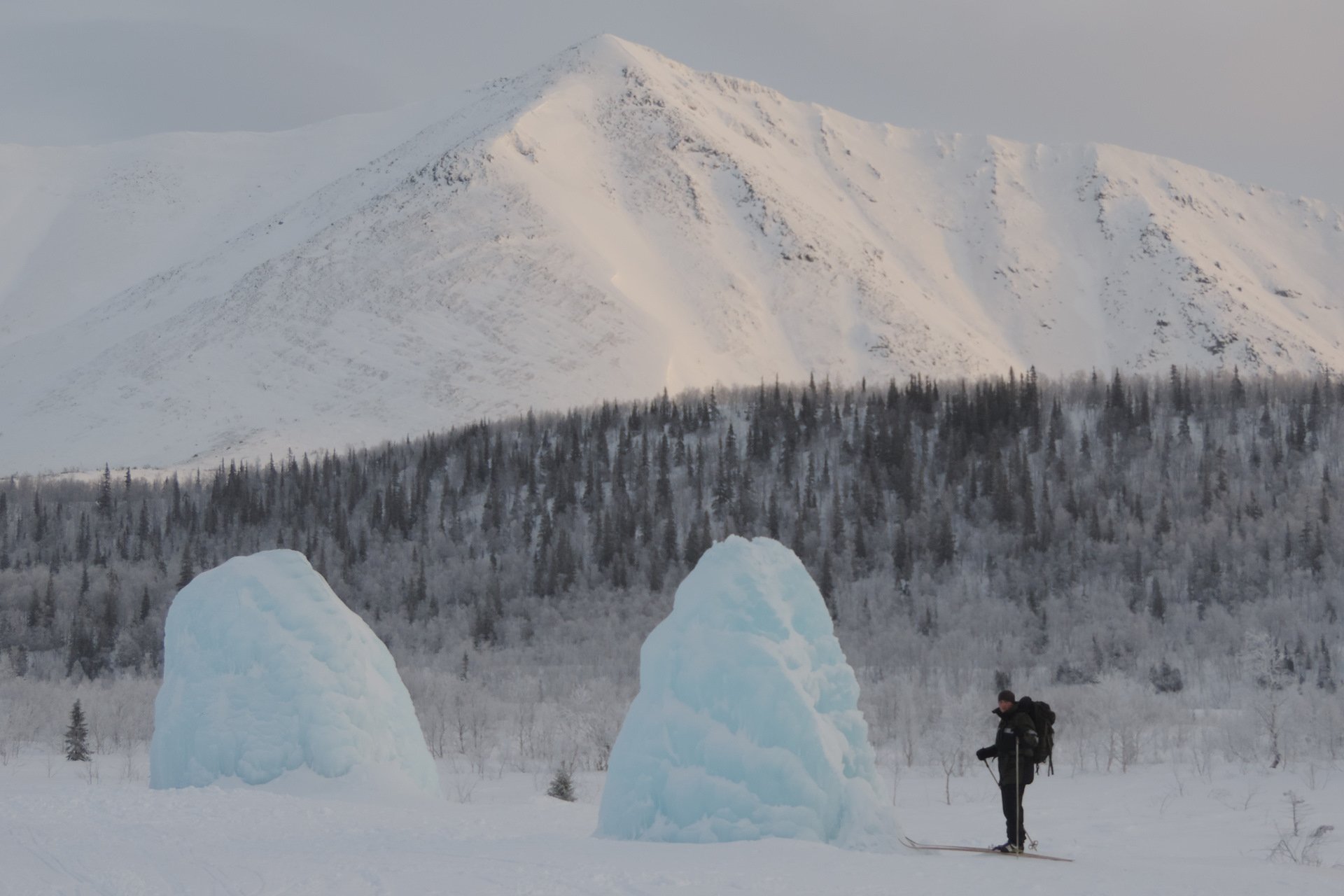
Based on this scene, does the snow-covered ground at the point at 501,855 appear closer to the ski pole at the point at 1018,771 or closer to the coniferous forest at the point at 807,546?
the ski pole at the point at 1018,771

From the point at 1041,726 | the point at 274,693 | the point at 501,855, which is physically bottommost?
the point at 501,855

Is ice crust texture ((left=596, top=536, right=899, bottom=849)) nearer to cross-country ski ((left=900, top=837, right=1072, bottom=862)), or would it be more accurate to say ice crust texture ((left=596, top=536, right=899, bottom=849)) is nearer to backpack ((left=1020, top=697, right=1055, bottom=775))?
cross-country ski ((left=900, top=837, right=1072, bottom=862))

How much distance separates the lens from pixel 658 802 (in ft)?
54.9

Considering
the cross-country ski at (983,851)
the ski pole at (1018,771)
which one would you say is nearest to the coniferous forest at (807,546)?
the cross-country ski at (983,851)

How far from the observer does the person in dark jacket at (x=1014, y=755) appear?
15.4 metres

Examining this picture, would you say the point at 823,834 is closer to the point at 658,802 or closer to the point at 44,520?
the point at 658,802

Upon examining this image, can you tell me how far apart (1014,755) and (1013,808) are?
25.4 inches

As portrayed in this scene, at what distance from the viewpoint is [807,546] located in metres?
103

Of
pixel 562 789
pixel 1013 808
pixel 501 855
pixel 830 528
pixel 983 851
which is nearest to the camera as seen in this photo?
pixel 501 855

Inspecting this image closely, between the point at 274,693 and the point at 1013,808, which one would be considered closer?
the point at 1013,808

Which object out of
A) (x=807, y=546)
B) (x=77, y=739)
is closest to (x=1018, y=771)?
(x=77, y=739)

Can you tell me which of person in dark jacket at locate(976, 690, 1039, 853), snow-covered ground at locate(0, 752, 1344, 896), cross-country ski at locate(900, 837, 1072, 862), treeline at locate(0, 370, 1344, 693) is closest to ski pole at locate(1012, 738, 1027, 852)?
person in dark jacket at locate(976, 690, 1039, 853)

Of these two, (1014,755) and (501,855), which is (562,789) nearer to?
(501,855)

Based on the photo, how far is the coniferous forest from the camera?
2366 inches
